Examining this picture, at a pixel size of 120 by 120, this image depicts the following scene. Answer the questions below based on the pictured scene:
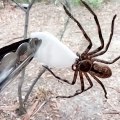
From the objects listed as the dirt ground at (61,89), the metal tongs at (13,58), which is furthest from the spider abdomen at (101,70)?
the metal tongs at (13,58)

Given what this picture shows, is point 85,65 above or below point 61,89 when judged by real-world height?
above

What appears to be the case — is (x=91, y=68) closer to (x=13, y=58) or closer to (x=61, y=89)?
(x=61, y=89)

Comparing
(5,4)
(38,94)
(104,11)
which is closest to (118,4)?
(104,11)

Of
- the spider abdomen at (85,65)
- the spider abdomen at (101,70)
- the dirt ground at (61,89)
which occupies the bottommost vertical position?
the dirt ground at (61,89)

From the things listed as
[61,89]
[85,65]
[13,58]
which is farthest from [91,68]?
[13,58]

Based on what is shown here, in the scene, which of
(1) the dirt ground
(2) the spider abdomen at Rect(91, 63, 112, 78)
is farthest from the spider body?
(1) the dirt ground

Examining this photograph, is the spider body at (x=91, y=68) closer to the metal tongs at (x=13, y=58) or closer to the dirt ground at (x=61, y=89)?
the dirt ground at (x=61, y=89)

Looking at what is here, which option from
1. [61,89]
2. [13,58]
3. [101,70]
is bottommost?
[61,89]

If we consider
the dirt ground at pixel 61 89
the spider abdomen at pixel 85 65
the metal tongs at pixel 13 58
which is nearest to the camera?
the metal tongs at pixel 13 58

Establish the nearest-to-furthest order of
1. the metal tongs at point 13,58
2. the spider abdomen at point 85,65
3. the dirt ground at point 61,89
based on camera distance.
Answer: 1. the metal tongs at point 13,58
2. the spider abdomen at point 85,65
3. the dirt ground at point 61,89
